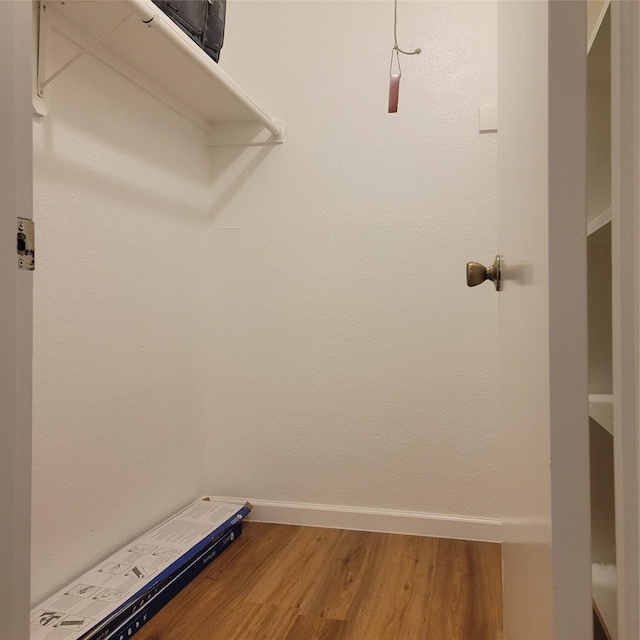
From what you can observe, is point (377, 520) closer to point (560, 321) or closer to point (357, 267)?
point (357, 267)

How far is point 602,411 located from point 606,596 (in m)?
0.21

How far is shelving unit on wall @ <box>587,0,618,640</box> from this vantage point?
0.71 meters

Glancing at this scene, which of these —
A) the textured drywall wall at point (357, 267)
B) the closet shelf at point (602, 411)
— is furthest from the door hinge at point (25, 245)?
the textured drywall wall at point (357, 267)

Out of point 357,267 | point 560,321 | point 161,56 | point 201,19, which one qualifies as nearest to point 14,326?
point 560,321

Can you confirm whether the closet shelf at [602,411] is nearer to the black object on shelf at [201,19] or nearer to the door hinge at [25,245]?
the door hinge at [25,245]

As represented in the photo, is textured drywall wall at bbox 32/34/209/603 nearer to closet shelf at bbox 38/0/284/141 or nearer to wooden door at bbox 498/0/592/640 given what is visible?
Answer: closet shelf at bbox 38/0/284/141

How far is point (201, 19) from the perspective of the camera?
5.28 ft

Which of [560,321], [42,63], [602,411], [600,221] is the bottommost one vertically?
[602,411]

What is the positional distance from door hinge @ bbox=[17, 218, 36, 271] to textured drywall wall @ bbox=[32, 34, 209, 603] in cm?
75

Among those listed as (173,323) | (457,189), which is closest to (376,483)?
(173,323)

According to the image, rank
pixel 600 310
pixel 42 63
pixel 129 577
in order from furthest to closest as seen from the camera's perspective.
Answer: pixel 129 577, pixel 42 63, pixel 600 310

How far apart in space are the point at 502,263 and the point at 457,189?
1.12 m

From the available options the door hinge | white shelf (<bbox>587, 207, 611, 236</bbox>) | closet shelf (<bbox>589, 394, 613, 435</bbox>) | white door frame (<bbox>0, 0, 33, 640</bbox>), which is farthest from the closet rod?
closet shelf (<bbox>589, 394, 613, 435</bbox>)

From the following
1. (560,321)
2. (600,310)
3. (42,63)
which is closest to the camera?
(560,321)
